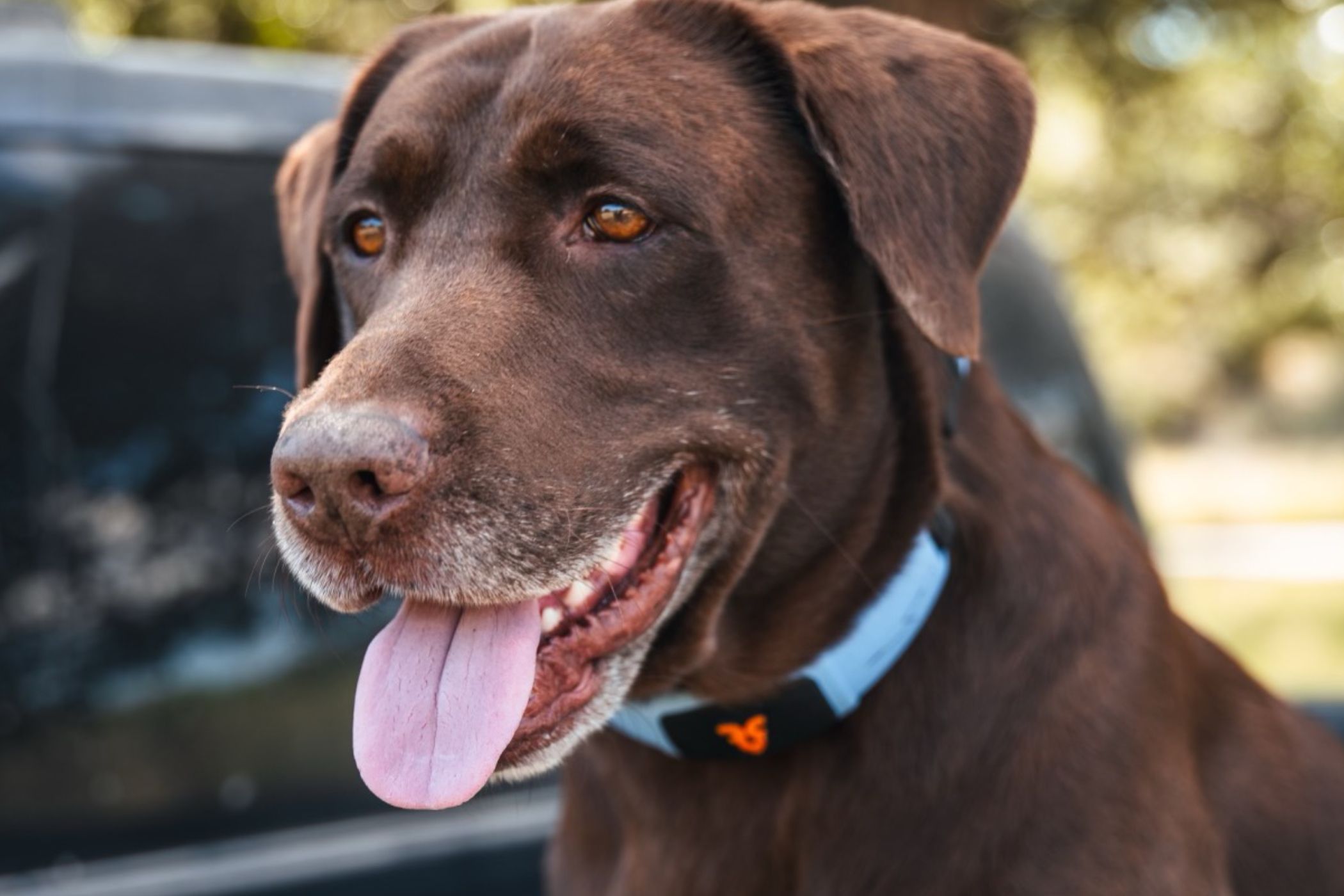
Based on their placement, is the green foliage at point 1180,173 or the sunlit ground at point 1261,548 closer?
the green foliage at point 1180,173

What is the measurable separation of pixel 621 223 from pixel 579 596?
1.82 ft

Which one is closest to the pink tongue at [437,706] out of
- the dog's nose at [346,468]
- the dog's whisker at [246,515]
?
the dog's nose at [346,468]

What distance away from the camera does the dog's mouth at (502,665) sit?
6.66 ft

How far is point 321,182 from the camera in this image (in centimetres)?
262

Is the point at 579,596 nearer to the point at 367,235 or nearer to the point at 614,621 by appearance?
the point at 614,621

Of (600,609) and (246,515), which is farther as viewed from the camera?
(246,515)

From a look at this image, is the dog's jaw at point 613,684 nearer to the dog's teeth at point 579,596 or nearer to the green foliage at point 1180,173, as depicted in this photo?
the dog's teeth at point 579,596

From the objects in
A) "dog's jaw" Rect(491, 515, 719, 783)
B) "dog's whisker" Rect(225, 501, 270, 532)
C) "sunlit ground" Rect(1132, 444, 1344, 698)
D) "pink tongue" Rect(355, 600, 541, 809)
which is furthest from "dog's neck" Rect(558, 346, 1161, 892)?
"sunlit ground" Rect(1132, 444, 1344, 698)

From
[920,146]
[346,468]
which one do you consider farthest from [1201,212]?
[346,468]

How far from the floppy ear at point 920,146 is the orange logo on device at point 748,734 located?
0.64 meters

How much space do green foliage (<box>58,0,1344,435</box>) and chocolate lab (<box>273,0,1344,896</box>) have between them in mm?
4775

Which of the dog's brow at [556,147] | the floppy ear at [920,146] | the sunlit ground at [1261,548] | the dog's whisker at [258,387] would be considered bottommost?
the sunlit ground at [1261,548]

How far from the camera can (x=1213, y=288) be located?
86.9 feet

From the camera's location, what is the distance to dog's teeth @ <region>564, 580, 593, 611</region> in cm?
226
